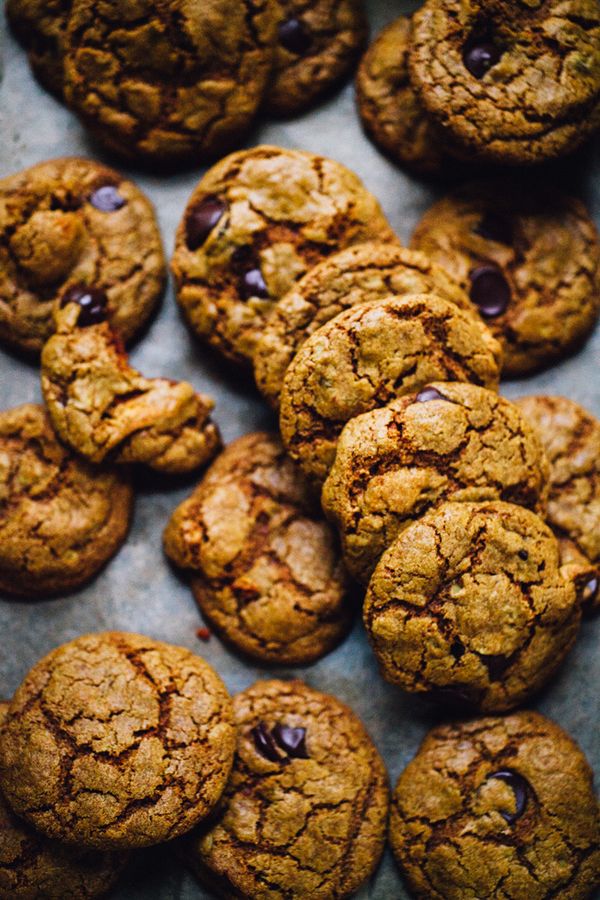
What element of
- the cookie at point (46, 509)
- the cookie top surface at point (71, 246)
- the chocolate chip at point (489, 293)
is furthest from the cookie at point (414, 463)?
the cookie top surface at point (71, 246)

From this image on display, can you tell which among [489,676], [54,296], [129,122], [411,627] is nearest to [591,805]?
[489,676]

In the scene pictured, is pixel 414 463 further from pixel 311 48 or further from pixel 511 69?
pixel 311 48

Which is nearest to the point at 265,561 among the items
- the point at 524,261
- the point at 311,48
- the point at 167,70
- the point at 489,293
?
the point at 489,293

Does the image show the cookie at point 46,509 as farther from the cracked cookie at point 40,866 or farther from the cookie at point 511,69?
the cookie at point 511,69

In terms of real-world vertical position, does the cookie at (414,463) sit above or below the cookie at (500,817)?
above

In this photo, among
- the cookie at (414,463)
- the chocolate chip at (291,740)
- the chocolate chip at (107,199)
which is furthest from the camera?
the chocolate chip at (107,199)

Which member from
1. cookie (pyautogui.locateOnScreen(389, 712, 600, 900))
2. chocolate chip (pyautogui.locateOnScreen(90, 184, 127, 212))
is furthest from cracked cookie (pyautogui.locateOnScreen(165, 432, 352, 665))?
chocolate chip (pyautogui.locateOnScreen(90, 184, 127, 212))

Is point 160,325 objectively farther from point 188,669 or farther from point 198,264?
point 188,669
